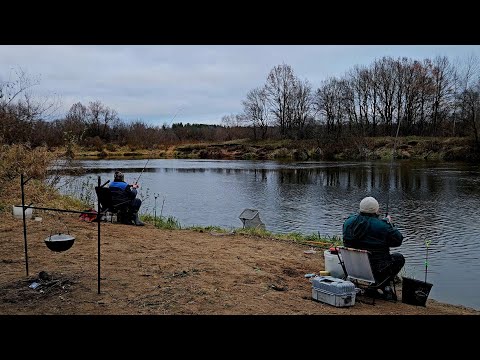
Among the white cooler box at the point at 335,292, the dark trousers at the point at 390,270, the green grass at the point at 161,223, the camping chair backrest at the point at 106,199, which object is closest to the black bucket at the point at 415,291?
the dark trousers at the point at 390,270

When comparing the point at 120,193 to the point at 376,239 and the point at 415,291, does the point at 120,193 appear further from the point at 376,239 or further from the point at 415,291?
the point at 415,291

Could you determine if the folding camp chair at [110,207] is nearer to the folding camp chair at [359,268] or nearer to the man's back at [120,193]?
the man's back at [120,193]

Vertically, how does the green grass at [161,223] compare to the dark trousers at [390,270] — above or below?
below

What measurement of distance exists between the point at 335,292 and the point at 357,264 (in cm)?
64

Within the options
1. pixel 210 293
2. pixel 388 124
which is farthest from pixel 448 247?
pixel 388 124

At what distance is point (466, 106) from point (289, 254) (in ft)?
122

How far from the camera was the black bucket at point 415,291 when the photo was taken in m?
5.39

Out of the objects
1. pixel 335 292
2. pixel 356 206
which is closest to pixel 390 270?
pixel 335 292

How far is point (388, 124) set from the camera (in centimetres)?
5206

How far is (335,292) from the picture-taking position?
4820 millimetres

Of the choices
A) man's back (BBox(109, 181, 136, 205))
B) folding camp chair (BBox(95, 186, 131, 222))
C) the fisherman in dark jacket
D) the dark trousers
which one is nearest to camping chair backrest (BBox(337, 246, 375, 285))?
the dark trousers

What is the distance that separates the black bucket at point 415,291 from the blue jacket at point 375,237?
42 centimetres

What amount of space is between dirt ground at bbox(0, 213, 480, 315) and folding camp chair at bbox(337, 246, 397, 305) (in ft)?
0.76

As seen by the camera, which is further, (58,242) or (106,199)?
(106,199)
